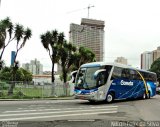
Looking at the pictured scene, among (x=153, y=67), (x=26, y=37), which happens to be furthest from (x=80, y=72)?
(x=153, y=67)

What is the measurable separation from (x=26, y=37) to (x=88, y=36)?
103 ft

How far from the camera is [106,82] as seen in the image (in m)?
25.8

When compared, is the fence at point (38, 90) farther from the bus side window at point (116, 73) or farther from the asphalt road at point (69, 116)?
the asphalt road at point (69, 116)

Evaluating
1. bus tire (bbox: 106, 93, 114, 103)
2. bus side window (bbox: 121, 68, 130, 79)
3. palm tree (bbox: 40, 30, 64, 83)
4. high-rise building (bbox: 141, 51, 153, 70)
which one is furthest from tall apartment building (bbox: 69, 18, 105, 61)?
high-rise building (bbox: 141, 51, 153, 70)

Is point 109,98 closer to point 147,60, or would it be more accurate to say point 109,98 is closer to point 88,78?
point 88,78

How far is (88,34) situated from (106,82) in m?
45.1

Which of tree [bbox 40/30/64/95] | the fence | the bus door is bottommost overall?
the fence

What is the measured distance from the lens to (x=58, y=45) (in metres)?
44.4

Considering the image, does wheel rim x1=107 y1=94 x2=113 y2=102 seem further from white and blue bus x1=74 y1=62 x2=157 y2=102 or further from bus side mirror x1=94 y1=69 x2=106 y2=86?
bus side mirror x1=94 y1=69 x2=106 y2=86

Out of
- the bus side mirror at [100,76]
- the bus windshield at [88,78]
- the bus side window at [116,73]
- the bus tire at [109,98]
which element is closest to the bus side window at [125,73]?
the bus side window at [116,73]

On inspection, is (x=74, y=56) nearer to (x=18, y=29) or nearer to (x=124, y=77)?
(x=18, y=29)

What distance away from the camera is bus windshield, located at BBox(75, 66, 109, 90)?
2492 cm

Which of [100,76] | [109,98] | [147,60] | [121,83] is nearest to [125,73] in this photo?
[121,83]

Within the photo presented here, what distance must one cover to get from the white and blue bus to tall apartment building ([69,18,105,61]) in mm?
37062
